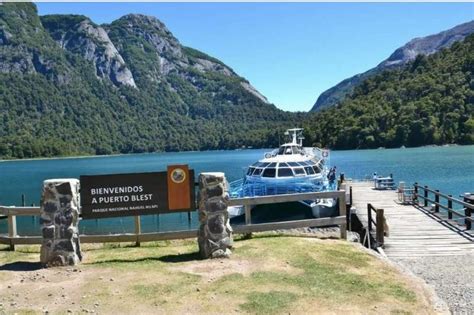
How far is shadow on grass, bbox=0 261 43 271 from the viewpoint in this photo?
1079cm

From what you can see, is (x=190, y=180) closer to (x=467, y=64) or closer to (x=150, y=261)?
(x=150, y=261)

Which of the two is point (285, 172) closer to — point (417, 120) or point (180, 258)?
point (180, 258)

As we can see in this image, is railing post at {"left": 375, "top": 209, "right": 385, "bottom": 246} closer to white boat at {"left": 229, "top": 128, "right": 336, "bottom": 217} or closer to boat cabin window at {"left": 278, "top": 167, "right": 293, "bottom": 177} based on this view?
white boat at {"left": 229, "top": 128, "right": 336, "bottom": 217}

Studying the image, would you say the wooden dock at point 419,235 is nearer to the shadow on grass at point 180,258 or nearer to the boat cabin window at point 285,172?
the shadow on grass at point 180,258

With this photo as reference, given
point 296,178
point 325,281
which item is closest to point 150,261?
point 325,281

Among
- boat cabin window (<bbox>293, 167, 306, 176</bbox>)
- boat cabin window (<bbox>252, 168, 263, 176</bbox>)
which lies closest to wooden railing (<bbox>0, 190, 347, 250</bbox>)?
boat cabin window (<bbox>293, 167, 306, 176</bbox>)

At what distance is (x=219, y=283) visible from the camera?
9484 millimetres

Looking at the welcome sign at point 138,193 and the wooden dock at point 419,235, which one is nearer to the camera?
the welcome sign at point 138,193

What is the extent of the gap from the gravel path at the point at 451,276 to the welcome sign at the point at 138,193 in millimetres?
6127

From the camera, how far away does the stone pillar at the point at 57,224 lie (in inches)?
428

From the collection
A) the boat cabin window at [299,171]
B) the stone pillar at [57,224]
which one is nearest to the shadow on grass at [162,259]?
the stone pillar at [57,224]

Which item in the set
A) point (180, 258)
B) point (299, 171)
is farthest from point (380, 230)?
point (299, 171)

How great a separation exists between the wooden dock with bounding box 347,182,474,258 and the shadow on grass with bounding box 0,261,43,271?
9916 mm

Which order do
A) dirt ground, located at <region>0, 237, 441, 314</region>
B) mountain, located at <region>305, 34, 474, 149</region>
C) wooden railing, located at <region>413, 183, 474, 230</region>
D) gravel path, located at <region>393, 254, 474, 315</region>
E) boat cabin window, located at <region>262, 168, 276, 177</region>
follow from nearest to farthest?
1. dirt ground, located at <region>0, 237, 441, 314</region>
2. gravel path, located at <region>393, 254, 474, 315</region>
3. wooden railing, located at <region>413, 183, 474, 230</region>
4. boat cabin window, located at <region>262, 168, 276, 177</region>
5. mountain, located at <region>305, 34, 474, 149</region>
